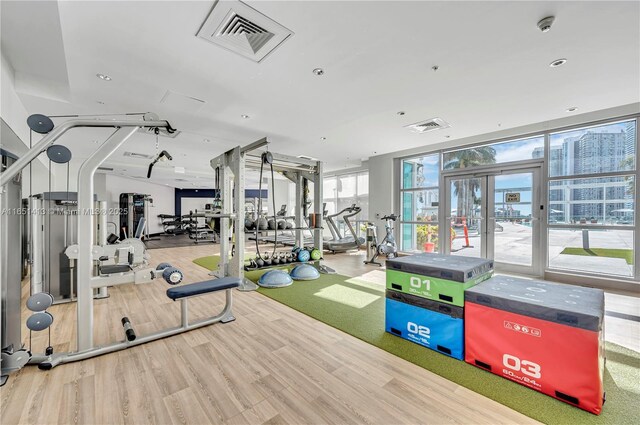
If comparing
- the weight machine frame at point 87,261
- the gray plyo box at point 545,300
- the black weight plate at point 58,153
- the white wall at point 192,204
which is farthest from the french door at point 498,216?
the white wall at point 192,204

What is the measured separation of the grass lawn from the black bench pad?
5.60 metres

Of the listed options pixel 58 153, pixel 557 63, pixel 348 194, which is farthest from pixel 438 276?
pixel 348 194

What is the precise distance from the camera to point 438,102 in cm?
381

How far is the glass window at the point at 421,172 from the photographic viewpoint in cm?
652

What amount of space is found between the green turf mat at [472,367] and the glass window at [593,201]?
9.74 feet

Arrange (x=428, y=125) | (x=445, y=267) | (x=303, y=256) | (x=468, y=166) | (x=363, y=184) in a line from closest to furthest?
(x=445, y=267) < (x=303, y=256) < (x=428, y=125) < (x=468, y=166) < (x=363, y=184)

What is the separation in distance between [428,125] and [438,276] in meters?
3.64

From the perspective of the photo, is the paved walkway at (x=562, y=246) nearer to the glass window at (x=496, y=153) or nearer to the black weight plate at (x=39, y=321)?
the glass window at (x=496, y=153)

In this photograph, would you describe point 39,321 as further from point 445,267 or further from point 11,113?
point 445,267

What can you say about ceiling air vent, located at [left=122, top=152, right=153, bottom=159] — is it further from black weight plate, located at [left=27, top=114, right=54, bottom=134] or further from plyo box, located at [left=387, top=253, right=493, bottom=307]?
plyo box, located at [left=387, top=253, right=493, bottom=307]

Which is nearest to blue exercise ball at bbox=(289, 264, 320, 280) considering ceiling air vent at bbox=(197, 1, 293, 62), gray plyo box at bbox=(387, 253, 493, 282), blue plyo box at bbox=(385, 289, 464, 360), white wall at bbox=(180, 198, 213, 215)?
blue plyo box at bbox=(385, 289, 464, 360)

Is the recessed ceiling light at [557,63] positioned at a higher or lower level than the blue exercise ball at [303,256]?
higher

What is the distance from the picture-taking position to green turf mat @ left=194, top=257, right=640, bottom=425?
4.91ft

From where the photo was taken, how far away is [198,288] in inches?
96.3
